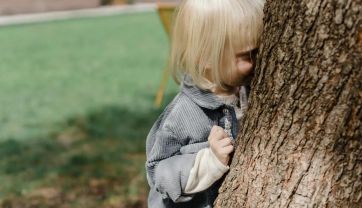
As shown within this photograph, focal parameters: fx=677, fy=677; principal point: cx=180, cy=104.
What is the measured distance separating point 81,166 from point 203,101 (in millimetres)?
3202

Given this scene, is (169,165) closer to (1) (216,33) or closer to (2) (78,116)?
(1) (216,33)

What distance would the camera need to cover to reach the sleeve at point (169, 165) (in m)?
1.96

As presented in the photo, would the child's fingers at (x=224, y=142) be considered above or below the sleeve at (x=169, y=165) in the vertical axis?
above

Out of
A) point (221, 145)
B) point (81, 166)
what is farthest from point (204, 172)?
point (81, 166)

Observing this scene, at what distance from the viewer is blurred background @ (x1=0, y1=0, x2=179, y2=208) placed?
4609 millimetres

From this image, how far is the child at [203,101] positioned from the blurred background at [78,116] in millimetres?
2353

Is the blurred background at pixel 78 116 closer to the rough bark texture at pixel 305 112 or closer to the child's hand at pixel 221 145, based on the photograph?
the child's hand at pixel 221 145

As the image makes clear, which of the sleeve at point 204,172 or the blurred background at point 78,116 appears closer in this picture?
the sleeve at point 204,172

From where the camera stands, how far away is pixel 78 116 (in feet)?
22.6

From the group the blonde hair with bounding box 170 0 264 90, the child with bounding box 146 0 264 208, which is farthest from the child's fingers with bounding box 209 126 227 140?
the blonde hair with bounding box 170 0 264 90

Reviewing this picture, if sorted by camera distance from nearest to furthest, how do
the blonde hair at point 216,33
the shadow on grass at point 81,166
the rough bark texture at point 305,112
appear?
the rough bark texture at point 305,112
the blonde hair at point 216,33
the shadow on grass at point 81,166

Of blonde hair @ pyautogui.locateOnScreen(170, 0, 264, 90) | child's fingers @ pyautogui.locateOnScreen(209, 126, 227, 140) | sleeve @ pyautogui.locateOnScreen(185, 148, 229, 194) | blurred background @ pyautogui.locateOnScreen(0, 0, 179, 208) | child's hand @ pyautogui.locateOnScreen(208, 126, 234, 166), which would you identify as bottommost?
blurred background @ pyautogui.locateOnScreen(0, 0, 179, 208)

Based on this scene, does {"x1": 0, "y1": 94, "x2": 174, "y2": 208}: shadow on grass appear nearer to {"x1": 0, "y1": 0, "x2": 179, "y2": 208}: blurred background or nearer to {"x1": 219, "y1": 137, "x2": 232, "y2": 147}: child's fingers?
{"x1": 0, "y1": 0, "x2": 179, "y2": 208}: blurred background

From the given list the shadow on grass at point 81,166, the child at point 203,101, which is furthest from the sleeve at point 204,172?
the shadow on grass at point 81,166
